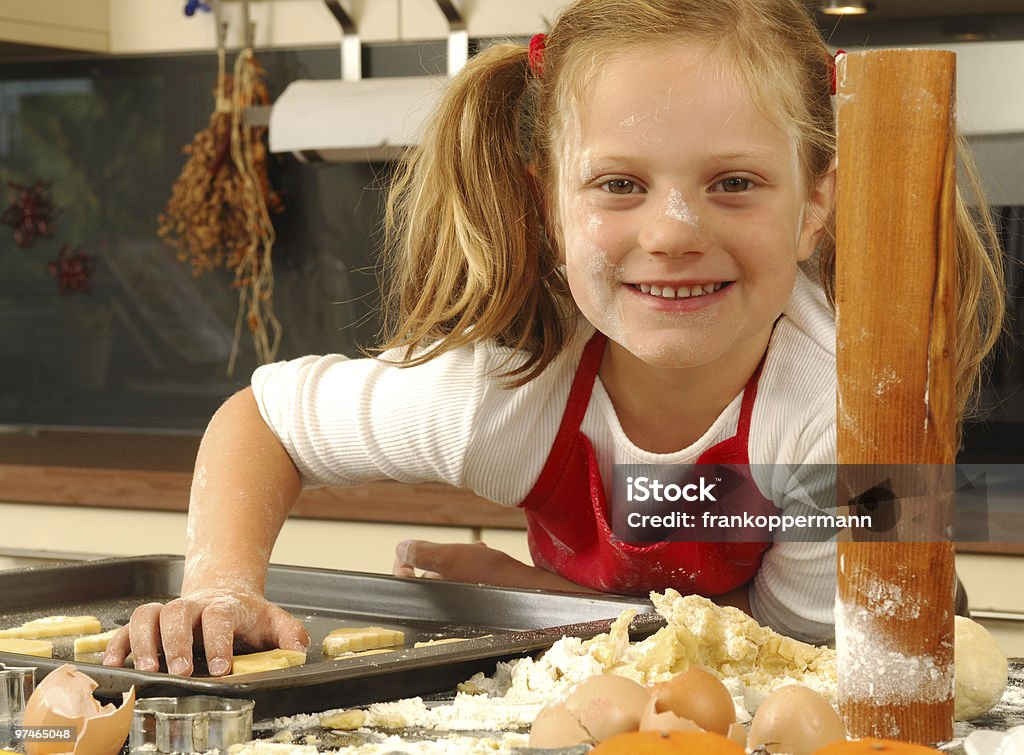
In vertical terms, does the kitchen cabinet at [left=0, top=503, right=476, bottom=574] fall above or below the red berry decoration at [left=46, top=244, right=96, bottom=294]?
below

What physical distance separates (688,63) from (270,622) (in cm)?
46

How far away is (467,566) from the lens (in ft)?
4.10

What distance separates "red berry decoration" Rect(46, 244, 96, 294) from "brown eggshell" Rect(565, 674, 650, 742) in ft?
7.55

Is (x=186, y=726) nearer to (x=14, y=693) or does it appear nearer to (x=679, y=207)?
(x=14, y=693)

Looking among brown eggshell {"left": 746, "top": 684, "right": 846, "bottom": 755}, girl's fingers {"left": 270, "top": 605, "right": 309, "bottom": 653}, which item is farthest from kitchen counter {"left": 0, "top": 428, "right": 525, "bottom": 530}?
brown eggshell {"left": 746, "top": 684, "right": 846, "bottom": 755}

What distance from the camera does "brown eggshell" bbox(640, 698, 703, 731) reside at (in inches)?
18.4

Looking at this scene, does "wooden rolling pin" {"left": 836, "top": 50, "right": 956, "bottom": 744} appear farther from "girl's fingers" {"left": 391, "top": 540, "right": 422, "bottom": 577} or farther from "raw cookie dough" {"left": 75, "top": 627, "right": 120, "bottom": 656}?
"girl's fingers" {"left": 391, "top": 540, "right": 422, "bottom": 577}

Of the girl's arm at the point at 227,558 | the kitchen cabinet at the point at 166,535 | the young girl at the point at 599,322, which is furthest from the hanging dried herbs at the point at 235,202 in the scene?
the girl's arm at the point at 227,558

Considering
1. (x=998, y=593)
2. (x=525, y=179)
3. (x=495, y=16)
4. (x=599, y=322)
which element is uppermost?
(x=495, y=16)

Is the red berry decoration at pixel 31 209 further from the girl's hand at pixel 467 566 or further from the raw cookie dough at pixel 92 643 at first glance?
the raw cookie dough at pixel 92 643

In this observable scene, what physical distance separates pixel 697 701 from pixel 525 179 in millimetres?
731

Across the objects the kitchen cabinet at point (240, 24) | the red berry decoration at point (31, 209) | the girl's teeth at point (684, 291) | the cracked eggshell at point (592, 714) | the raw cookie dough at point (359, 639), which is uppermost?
the kitchen cabinet at point (240, 24)

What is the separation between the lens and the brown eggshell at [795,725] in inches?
20.4

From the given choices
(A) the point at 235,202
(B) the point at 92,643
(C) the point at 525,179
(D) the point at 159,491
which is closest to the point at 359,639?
(B) the point at 92,643
